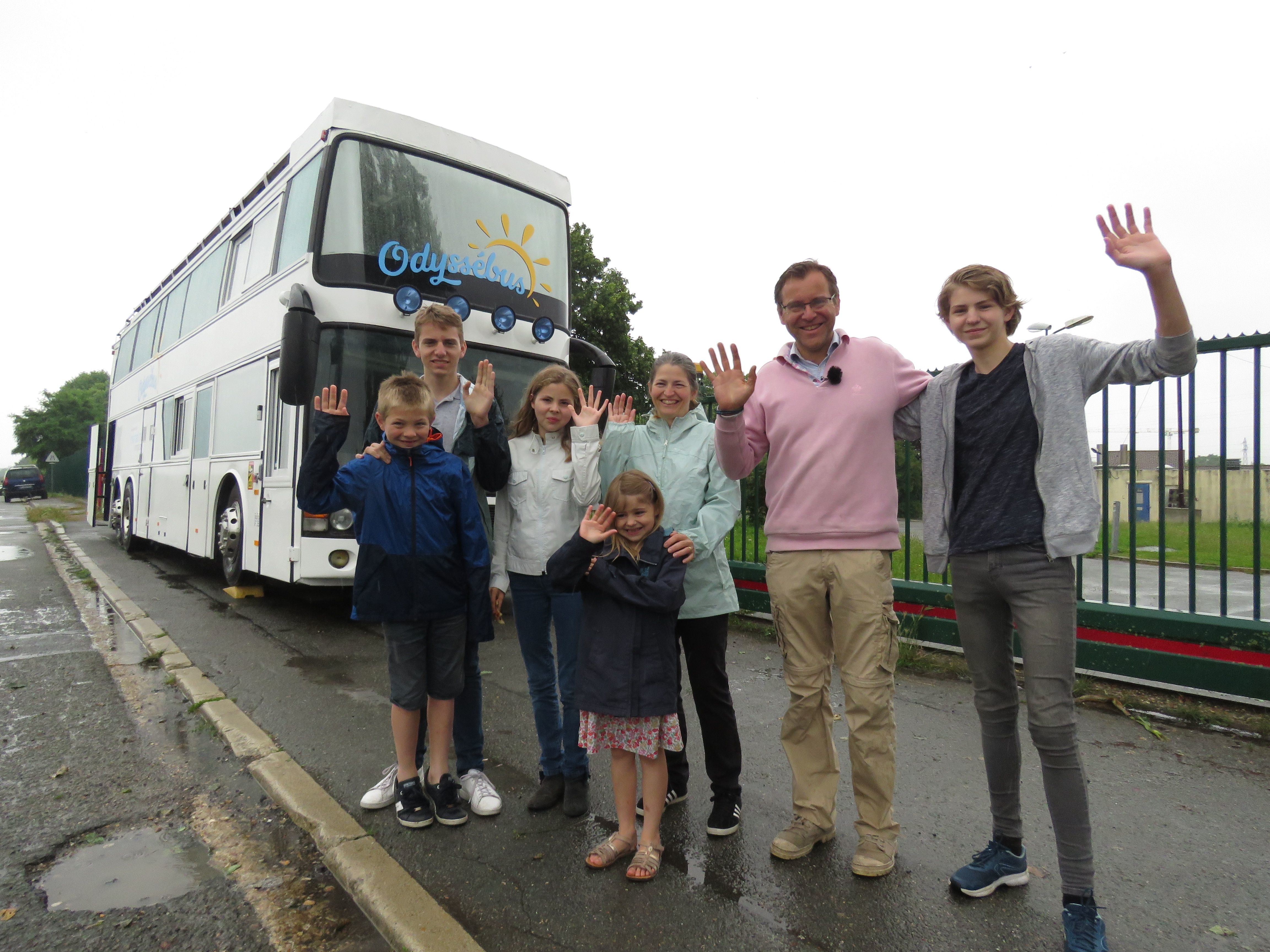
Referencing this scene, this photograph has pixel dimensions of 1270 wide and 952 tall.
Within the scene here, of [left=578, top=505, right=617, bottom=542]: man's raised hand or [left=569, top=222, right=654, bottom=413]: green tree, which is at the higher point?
[left=569, top=222, right=654, bottom=413]: green tree

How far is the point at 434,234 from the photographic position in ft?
21.4

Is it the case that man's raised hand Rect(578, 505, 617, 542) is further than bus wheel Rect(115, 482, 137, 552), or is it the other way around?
bus wheel Rect(115, 482, 137, 552)

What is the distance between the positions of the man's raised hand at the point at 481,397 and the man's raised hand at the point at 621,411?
53 cm

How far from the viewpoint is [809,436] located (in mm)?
2740

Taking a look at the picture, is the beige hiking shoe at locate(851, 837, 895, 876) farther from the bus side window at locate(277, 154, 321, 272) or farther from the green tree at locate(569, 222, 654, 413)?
the green tree at locate(569, 222, 654, 413)

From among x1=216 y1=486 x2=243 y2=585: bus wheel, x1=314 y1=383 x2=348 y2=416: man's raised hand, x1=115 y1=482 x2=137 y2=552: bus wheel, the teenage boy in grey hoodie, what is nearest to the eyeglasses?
the teenage boy in grey hoodie

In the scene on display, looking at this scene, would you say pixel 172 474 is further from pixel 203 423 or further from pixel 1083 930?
pixel 1083 930

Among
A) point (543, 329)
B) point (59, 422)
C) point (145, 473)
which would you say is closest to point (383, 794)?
point (543, 329)

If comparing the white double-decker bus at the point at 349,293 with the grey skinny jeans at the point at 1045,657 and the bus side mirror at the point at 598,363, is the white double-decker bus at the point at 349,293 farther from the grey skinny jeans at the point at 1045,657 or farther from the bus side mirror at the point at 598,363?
the grey skinny jeans at the point at 1045,657

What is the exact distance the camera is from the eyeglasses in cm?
271

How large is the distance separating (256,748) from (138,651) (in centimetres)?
316

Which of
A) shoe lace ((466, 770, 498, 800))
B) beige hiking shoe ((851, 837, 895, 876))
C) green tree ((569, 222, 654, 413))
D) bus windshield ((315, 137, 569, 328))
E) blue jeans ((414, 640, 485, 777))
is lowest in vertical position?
shoe lace ((466, 770, 498, 800))

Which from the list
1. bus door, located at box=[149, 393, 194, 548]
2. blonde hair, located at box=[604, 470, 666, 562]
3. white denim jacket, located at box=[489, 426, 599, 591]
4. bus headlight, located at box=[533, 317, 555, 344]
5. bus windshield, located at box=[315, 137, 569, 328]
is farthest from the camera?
bus door, located at box=[149, 393, 194, 548]

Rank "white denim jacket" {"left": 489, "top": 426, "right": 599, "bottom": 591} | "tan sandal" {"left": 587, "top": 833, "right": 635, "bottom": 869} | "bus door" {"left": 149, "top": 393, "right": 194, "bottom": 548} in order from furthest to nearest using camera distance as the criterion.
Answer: "bus door" {"left": 149, "top": 393, "right": 194, "bottom": 548} → "white denim jacket" {"left": 489, "top": 426, "right": 599, "bottom": 591} → "tan sandal" {"left": 587, "top": 833, "right": 635, "bottom": 869}
